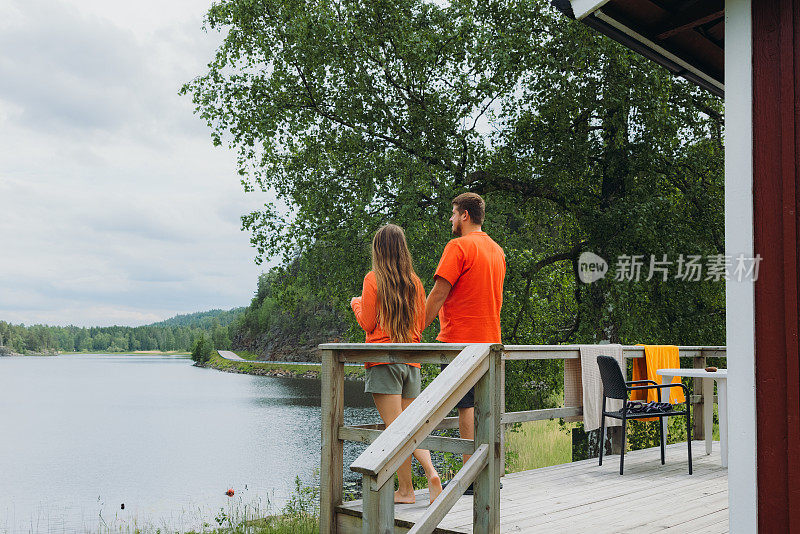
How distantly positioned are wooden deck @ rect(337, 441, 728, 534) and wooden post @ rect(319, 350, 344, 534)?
72 millimetres

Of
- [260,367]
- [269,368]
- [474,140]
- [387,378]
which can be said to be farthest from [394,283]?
[260,367]

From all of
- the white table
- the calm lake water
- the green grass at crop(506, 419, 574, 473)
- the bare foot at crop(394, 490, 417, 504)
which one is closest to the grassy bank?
the calm lake water

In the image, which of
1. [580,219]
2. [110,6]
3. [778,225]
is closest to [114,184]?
[110,6]

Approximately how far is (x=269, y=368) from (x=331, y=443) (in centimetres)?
5083

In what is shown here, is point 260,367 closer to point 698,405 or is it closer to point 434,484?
point 698,405

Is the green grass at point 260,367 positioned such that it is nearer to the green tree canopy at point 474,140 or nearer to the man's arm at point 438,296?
the green tree canopy at point 474,140

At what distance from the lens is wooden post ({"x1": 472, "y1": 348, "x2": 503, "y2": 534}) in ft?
10.4

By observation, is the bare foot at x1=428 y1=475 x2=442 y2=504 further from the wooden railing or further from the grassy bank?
the grassy bank

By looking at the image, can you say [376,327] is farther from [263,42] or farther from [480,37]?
[263,42]

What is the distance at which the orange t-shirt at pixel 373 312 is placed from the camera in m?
3.84

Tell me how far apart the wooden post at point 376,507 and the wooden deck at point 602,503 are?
34.9 inches

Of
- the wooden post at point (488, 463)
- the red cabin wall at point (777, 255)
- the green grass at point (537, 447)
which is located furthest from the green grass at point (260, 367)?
the red cabin wall at point (777, 255)

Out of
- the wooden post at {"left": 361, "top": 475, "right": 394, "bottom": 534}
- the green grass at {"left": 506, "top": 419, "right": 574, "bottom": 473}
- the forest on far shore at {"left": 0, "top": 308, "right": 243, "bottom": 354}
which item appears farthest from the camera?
the forest on far shore at {"left": 0, "top": 308, "right": 243, "bottom": 354}

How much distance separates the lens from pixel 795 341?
8.74ft
